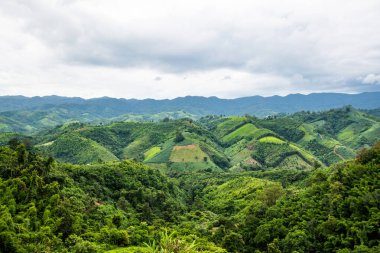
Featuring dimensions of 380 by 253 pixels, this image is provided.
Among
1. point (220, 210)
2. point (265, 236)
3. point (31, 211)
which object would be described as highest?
point (31, 211)

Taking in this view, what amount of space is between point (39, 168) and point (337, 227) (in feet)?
170

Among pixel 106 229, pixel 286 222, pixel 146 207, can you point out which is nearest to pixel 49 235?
pixel 106 229

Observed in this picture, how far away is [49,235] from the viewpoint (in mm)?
49719

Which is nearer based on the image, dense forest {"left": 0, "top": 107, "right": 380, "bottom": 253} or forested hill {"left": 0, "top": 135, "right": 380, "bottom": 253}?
forested hill {"left": 0, "top": 135, "right": 380, "bottom": 253}

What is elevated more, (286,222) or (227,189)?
(286,222)

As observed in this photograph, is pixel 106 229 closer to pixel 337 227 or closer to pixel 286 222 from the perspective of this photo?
pixel 286 222

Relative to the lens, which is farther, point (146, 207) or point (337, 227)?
point (146, 207)

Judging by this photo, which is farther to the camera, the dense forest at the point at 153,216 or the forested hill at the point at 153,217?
the dense forest at the point at 153,216

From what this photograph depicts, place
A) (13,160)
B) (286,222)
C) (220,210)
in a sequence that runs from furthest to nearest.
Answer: (220,210), (286,222), (13,160)

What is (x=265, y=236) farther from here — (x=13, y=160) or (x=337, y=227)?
(x=13, y=160)

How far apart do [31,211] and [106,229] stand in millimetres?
12765

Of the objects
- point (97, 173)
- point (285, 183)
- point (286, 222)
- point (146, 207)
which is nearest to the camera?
point (286, 222)

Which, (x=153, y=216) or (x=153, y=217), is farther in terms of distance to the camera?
(x=153, y=216)

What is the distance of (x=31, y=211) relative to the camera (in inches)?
2005
